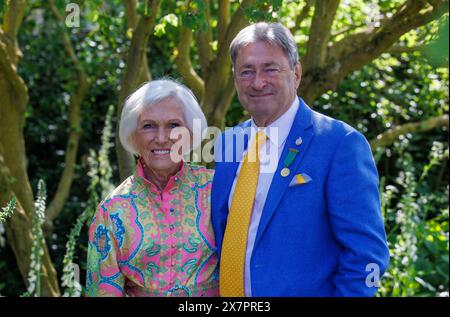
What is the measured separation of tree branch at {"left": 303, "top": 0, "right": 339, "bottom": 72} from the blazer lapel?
1.88m

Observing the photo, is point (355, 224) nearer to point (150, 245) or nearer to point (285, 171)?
point (285, 171)

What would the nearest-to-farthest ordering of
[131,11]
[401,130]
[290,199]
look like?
[290,199] → [131,11] → [401,130]

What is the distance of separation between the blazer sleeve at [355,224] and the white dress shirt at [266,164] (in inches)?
9.8

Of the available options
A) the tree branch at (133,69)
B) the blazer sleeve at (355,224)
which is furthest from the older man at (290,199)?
the tree branch at (133,69)

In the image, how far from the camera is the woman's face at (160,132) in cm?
300

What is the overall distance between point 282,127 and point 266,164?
15cm

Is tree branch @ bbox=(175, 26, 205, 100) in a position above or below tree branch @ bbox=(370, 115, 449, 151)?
above

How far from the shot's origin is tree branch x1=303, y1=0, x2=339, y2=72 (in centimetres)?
471

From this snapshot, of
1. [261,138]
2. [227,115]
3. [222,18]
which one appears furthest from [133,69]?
[227,115]

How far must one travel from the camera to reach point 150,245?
9.48ft

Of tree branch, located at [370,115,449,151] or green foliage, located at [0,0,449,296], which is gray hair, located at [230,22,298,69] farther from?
tree branch, located at [370,115,449,151]

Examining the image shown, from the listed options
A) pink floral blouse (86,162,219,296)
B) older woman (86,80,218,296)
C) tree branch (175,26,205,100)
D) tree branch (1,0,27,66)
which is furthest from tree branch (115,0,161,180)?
pink floral blouse (86,162,219,296)

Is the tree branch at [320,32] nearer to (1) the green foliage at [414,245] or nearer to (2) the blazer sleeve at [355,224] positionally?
(1) the green foliage at [414,245]

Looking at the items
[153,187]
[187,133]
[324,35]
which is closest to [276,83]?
[187,133]
